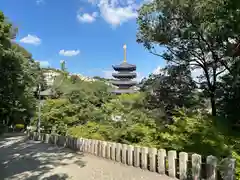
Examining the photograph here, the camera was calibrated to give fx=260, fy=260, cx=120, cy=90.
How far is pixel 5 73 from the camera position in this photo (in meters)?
13.6

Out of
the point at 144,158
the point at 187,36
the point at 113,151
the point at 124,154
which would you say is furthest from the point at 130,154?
the point at 187,36

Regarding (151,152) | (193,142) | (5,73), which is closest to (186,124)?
(193,142)

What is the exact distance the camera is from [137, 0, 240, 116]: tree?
767cm

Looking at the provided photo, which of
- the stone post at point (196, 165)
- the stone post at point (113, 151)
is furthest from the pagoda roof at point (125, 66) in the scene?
the stone post at point (196, 165)

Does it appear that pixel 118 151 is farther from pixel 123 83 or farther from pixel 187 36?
pixel 123 83

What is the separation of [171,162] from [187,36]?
4232 millimetres

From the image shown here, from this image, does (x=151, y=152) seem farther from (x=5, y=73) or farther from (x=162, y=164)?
(x=5, y=73)

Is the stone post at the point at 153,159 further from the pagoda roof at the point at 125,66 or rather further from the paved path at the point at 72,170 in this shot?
the pagoda roof at the point at 125,66

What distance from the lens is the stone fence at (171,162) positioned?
441 cm

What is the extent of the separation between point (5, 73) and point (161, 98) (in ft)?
29.0

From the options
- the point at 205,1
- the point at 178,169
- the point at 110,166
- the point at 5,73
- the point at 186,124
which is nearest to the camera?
the point at 178,169

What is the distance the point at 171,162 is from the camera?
17.0ft

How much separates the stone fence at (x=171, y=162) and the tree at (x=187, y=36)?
3199mm

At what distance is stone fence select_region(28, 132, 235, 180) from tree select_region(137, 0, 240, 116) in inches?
126
